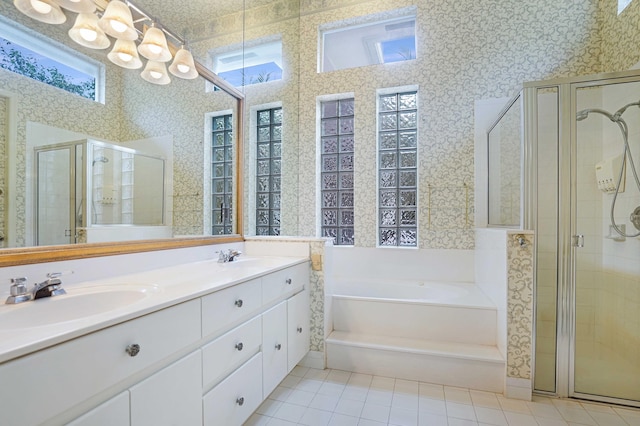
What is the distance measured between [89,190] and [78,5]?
2.63 feet

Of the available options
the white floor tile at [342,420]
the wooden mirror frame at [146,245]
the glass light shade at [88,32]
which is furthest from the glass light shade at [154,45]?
the white floor tile at [342,420]

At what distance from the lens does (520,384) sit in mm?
1790

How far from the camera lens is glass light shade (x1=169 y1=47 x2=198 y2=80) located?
1.81 m

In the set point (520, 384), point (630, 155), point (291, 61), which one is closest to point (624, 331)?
point (520, 384)

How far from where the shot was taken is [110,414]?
0.80m

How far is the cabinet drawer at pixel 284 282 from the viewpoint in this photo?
5.27 ft

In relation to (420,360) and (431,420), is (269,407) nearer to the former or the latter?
(431,420)

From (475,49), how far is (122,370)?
342 cm

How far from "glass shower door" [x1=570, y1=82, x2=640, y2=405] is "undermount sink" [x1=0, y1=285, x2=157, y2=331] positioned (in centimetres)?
240

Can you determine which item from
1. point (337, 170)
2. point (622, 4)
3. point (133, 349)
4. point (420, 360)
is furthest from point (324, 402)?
point (622, 4)

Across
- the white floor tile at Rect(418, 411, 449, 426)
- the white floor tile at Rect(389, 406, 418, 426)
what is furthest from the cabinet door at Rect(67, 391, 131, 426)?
the white floor tile at Rect(418, 411, 449, 426)

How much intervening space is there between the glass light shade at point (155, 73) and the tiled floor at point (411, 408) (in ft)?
6.40

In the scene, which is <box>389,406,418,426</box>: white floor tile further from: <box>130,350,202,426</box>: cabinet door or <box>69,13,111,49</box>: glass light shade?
<box>69,13,111,49</box>: glass light shade

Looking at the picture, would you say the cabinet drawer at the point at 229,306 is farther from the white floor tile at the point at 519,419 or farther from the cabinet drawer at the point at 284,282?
the white floor tile at the point at 519,419
